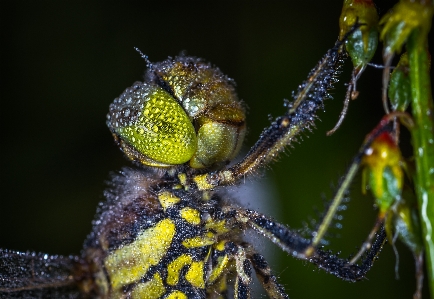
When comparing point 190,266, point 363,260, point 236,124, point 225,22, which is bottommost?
point 190,266

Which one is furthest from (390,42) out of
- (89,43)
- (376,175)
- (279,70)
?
(89,43)

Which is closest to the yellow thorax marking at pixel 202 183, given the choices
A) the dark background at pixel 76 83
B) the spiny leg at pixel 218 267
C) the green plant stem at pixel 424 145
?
the spiny leg at pixel 218 267

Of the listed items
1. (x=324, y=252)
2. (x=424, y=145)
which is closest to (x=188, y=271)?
(x=324, y=252)

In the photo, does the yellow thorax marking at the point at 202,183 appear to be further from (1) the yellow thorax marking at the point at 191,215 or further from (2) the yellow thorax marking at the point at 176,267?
(2) the yellow thorax marking at the point at 176,267

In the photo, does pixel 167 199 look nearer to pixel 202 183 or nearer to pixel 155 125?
pixel 202 183

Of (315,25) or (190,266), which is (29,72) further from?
(190,266)
